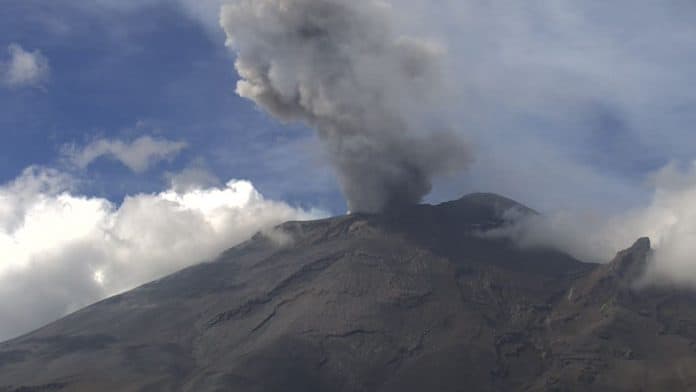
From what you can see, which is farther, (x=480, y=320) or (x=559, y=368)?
(x=480, y=320)

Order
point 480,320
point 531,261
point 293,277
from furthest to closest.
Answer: point 531,261 < point 293,277 < point 480,320

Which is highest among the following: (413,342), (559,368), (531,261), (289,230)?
(289,230)

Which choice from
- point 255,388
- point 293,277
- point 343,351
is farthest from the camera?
point 293,277

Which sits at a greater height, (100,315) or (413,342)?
(100,315)

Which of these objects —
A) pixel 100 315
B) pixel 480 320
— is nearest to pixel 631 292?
pixel 480 320

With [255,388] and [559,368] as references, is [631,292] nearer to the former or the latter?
[559,368]

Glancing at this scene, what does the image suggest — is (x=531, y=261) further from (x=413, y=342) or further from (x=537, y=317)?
(x=413, y=342)
